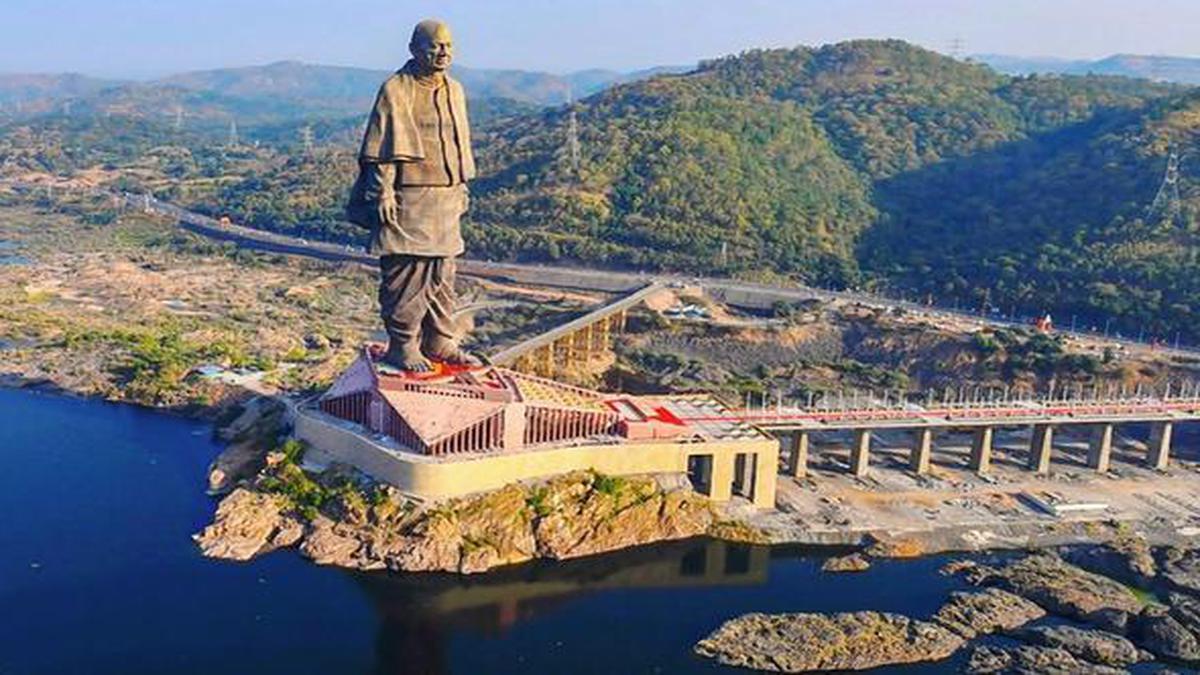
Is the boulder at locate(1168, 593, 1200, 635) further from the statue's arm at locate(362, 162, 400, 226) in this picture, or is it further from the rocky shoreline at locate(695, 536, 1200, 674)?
the statue's arm at locate(362, 162, 400, 226)

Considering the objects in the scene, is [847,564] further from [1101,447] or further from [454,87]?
[454,87]

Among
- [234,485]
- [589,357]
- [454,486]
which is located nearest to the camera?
[454,486]

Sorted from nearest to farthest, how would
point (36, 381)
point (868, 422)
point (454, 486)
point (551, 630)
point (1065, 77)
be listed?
point (551, 630) < point (454, 486) < point (868, 422) < point (36, 381) < point (1065, 77)

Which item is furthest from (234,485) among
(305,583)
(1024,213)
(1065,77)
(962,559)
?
(1065,77)

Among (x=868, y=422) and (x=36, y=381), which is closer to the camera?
(x=868, y=422)

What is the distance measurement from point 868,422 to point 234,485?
122ft

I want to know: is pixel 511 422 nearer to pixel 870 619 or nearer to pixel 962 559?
pixel 870 619

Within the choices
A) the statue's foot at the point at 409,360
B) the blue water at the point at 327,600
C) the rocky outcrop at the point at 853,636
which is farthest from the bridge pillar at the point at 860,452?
the statue's foot at the point at 409,360

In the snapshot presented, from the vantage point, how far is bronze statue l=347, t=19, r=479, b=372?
182 ft

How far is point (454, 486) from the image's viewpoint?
56.0 meters

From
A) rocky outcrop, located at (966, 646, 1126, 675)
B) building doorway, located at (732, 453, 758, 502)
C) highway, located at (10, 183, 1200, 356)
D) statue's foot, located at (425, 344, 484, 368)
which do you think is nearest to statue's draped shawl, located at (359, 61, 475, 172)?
statue's foot, located at (425, 344, 484, 368)

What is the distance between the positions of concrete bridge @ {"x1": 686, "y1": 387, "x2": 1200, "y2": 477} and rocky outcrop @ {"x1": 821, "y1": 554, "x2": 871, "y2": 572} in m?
11.4

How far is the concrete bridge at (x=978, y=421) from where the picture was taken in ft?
225

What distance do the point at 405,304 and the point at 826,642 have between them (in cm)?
2697
